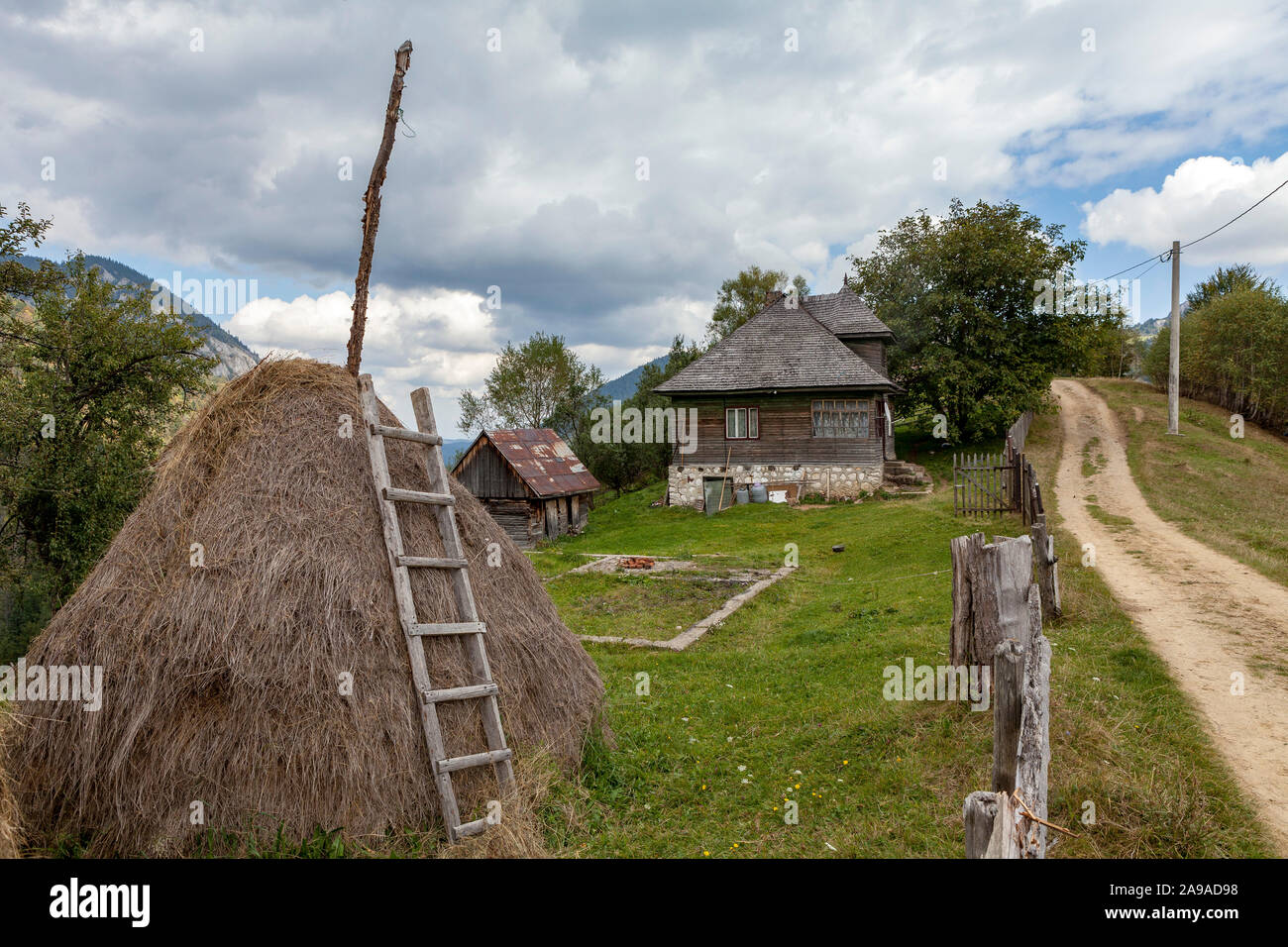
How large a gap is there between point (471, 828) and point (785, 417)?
89.0 feet

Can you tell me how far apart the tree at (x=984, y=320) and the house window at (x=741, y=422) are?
29.3ft

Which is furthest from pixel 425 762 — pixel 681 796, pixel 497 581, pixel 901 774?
pixel 901 774

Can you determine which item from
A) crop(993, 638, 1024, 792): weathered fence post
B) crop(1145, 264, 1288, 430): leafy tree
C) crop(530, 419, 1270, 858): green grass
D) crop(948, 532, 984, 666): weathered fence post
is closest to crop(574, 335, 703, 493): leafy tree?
crop(1145, 264, 1288, 430): leafy tree

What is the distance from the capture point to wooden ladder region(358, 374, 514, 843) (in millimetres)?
5316

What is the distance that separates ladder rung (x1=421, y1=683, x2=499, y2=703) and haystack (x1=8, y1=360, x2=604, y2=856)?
135mm

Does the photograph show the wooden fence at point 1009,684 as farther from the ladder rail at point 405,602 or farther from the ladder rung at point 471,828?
the ladder rail at point 405,602

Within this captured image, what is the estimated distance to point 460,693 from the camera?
5.51 meters

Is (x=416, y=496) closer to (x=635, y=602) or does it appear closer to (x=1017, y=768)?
(x=1017, y=768)

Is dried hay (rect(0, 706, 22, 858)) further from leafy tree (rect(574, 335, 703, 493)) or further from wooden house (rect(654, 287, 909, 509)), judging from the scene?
leafy tree (rect(574, 335, 703, 493))

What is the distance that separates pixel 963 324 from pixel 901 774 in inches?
1275

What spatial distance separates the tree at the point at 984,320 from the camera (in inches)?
1310

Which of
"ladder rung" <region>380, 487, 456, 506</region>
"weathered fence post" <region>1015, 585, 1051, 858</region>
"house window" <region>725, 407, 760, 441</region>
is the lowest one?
"weathered fence post" <region>1015, 585, 1051, 858</region>

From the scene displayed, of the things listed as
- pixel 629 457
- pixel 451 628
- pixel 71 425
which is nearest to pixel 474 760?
pixel 451 628
